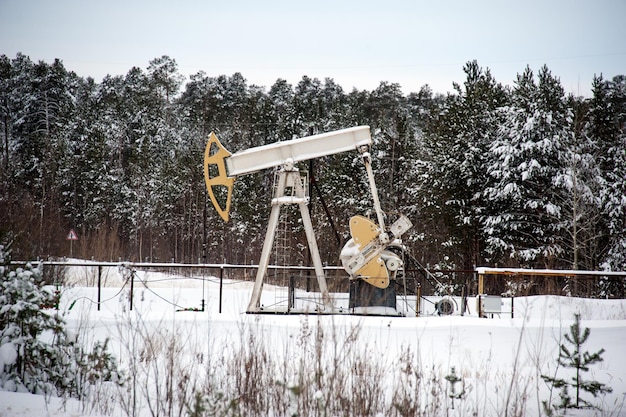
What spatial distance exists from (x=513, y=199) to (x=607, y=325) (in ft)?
51.0

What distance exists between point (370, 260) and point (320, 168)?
1023 inches

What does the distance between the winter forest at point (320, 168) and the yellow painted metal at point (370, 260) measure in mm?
1038

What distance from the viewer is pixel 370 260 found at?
1311 cm

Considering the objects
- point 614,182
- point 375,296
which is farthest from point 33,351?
point 614,182

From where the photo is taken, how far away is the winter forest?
2455cm

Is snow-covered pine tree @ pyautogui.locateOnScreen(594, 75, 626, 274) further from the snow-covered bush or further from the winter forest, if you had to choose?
the snow-covered bush

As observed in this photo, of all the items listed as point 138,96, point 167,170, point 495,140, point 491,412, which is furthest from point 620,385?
point 138,96

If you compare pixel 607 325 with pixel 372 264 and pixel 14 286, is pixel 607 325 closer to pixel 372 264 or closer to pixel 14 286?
pixel 372 264

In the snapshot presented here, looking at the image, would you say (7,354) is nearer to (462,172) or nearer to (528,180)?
(528,180)

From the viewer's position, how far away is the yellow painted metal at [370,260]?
13008 millimetres

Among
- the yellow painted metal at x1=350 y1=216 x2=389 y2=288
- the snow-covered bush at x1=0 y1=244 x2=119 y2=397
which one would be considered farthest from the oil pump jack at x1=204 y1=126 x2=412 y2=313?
the snow-covered bush at x1=0 y1=244 x2=119 y2=397

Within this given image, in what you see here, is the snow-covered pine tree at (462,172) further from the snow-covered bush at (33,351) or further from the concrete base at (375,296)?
the snow-covered bush at (33,351)

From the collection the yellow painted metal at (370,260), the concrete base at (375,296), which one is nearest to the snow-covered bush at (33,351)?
the concrete base at (375,296)

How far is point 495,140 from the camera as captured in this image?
27.3 meters
